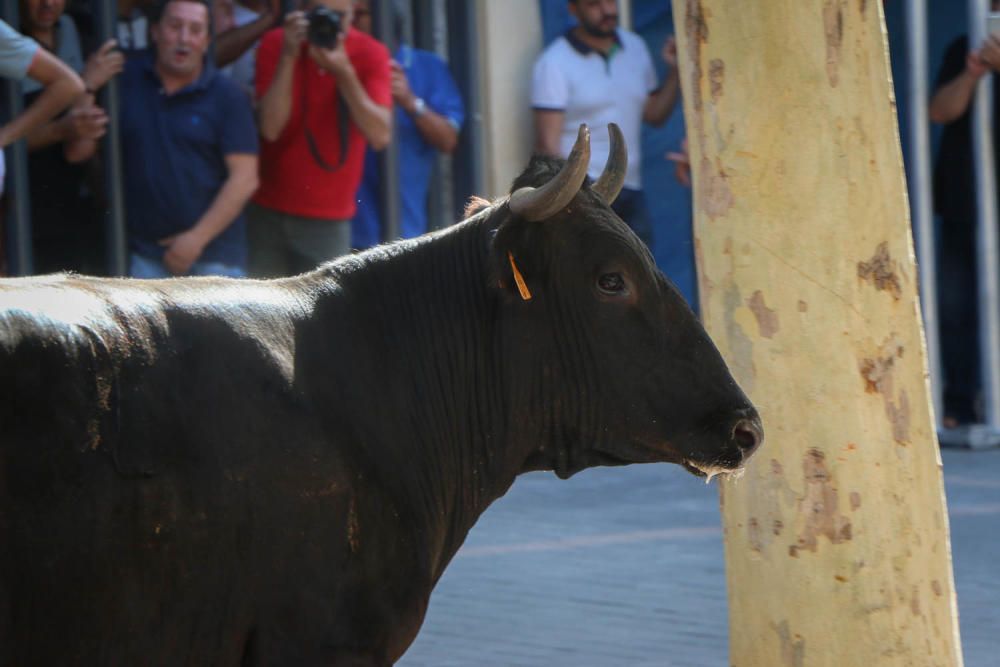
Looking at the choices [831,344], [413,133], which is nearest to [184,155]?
[413,133]

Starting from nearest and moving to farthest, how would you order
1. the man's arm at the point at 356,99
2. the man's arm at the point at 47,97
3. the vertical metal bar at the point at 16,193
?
the man's arm at the point at 47,97
the vertical metal bar at the point at 16,193
the man's arm at the point at 356,99

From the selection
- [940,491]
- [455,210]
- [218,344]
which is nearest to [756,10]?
[940,491]

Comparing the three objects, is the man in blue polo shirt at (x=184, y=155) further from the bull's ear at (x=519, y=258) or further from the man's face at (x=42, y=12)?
the bull's ear at (x=519, y=258)

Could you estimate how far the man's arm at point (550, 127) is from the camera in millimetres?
9609

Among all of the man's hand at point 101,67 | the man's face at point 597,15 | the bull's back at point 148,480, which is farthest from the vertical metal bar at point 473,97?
the bull's back at point 148,480

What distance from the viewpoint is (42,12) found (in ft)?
25.4

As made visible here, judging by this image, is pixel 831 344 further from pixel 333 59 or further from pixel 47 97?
pixel 47 97

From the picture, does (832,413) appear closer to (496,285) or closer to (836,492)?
(836,492)

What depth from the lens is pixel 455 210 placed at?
10.0m

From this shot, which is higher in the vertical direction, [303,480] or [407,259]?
[407,259]

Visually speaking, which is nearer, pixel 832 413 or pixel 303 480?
pixel 303 480

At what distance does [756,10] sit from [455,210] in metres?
5.63

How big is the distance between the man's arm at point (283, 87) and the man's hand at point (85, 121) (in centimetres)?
79

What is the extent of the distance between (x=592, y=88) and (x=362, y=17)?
1386 mm
